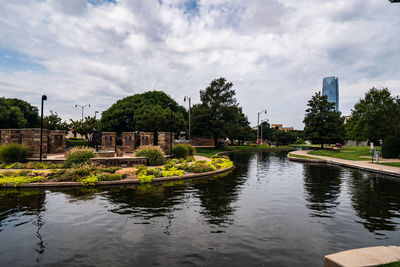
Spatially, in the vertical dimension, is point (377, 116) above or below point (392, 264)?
above

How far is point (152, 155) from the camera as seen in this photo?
818 inches

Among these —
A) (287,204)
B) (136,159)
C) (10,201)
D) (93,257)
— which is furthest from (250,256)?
(136,159)

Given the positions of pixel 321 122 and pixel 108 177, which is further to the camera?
pixel 321 122

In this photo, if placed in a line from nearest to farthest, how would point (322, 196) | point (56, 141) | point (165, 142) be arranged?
point (322, 196) → point (165, 142) → point (56, 141)

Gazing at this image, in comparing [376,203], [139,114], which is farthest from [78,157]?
[139,114]

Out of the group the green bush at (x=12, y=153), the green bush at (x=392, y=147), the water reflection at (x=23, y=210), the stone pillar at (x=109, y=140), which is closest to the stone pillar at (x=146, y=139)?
the stone pillar at (x=109, y=140)

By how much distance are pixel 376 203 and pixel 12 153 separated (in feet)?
83.2

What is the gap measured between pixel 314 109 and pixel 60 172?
163 ft

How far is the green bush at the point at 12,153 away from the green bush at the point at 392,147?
131ft

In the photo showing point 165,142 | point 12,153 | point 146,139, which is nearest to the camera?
point 12,153

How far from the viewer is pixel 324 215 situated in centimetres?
865

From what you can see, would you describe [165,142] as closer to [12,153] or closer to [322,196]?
[12,153]

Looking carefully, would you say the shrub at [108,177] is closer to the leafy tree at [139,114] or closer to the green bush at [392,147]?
the leafy tree at [139,114]

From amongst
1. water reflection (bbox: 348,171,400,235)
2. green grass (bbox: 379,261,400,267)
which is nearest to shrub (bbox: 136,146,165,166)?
water reflection (bbox: 348,171,400,235)
